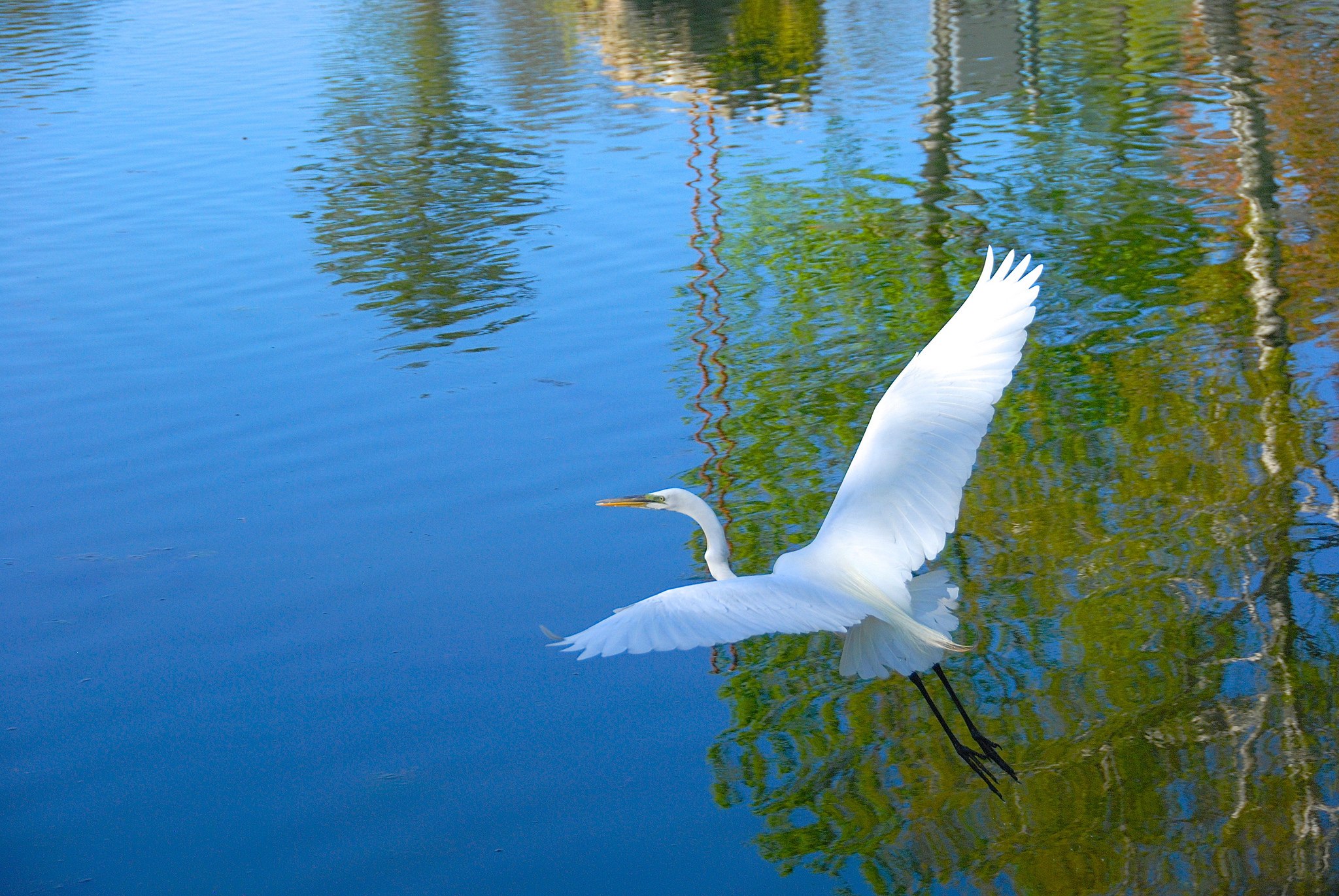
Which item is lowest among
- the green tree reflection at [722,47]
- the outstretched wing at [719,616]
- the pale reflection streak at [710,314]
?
the pale reflection streak at [710,314]

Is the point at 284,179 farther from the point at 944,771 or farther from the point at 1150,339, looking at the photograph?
the point at 944,771

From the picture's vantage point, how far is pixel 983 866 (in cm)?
385

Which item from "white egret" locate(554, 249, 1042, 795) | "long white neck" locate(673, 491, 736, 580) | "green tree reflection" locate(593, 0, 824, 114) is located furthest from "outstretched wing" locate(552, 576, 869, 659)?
"green tree reflection" locate(593, 0, 824, 114)

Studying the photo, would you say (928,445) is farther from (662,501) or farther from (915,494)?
(662,501)

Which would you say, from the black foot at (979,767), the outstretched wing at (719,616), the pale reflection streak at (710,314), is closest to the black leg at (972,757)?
the black foot at (979,767)

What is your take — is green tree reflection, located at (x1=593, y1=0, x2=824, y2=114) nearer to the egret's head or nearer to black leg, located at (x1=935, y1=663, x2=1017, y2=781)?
the egret's head

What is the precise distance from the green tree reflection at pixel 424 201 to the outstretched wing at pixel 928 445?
484 cm

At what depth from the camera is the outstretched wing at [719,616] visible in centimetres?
331

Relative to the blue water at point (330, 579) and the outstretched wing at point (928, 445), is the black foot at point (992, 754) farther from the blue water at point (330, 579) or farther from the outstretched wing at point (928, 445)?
the blue water at point (330, 579)

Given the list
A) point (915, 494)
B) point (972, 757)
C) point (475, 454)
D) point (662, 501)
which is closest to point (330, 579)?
point (475, 454)

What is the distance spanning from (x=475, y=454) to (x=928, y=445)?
135 inches

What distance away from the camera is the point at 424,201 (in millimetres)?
12398

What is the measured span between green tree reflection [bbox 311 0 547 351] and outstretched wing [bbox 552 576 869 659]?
529cm

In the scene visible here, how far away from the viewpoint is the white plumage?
13.4 ft
